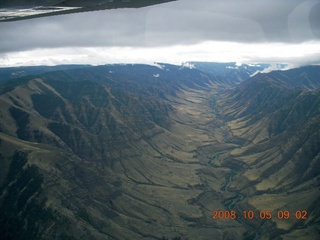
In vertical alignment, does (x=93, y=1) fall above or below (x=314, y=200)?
above

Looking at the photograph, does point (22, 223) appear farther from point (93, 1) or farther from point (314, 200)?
point (93, 1)

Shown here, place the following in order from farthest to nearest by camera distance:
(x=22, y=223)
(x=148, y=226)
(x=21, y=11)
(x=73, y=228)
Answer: (x=148, y=226), (x=22, y=223), (x=73, y=228), (x=21, y=11)

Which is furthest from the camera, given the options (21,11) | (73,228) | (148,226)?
(148,226)

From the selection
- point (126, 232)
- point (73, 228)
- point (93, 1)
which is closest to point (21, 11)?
point (93, 1)

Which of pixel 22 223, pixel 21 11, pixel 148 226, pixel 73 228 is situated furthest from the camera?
pixel 148 226

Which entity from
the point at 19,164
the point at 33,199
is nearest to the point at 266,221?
the point at 33,199

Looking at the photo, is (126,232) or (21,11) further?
(126,232)

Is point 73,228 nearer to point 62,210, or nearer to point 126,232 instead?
point 62,210

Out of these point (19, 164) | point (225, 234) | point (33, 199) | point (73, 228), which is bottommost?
point (225, 234)

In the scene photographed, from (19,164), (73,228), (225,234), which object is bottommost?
(225,234)
